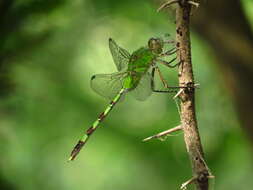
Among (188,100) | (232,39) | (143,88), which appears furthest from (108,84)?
(232,39)

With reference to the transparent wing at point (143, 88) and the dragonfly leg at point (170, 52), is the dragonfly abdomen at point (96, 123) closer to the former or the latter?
the transparent wing at point (143, 88)

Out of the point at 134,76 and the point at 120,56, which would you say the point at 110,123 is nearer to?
the point at 120,56

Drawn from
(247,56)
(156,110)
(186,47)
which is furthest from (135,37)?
(186,47)

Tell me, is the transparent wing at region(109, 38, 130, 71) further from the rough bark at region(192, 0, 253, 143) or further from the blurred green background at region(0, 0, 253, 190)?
the blurred green background at region(0, 0, 253, 190)

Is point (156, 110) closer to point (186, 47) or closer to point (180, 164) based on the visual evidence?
point (180, 164)

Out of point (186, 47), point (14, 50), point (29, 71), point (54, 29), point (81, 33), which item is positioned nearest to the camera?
point (186, 47)

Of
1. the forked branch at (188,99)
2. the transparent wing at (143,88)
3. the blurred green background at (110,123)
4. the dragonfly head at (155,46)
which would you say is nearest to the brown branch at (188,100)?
the forked branch at (188,99)

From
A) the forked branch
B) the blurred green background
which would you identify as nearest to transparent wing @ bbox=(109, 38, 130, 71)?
the forked branch
